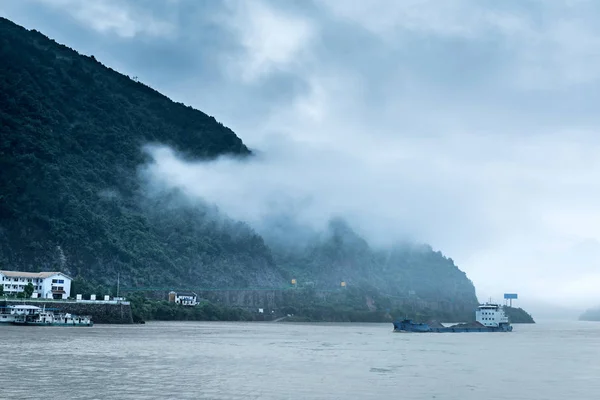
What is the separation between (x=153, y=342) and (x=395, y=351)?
3868cm

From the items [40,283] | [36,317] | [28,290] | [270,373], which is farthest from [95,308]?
[270,373]

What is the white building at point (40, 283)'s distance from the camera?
627ft

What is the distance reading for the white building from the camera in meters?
191

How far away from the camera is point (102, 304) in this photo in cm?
18150

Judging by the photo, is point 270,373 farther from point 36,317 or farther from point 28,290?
point 28,290

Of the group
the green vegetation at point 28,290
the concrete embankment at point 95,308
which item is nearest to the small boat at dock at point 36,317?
the concrete embankment at point 95,308

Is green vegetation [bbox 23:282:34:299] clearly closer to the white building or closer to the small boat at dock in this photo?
the white building

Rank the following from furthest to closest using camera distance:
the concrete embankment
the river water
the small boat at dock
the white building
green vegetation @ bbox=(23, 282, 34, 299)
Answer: the white building → green vegetation @ bbox=(23, 282, 34, 299) → the concrete embankment → the small boat at dock → the river water

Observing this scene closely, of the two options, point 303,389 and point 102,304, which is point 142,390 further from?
point 102,304

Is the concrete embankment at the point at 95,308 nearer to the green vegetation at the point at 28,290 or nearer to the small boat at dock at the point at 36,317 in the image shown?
the small boat at dock at the point at 36,317

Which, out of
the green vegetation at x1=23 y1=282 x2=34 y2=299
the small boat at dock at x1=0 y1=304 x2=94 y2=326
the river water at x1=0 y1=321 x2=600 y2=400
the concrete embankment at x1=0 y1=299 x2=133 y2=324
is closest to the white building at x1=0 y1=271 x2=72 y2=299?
the green vegetation at x1=23 y1=282 x2=34 y2=299

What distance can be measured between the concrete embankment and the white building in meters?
15.8

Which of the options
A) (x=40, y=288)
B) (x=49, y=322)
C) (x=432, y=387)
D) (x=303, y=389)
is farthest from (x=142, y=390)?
(x=40, y=288)

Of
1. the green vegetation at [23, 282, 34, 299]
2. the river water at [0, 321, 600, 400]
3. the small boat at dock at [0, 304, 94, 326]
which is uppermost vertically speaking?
the green vegetation at [23, 282, 34, 299]
